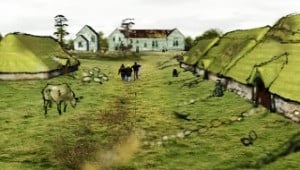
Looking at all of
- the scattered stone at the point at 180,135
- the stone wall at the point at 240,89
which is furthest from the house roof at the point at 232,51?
the scattered stone at the point at 180,135

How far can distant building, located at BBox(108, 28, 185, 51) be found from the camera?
11481 cm

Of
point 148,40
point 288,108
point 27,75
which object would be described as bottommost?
point 288,108

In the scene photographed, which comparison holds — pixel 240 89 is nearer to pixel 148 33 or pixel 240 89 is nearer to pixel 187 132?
pixel 187 132

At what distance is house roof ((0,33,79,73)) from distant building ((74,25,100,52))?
194 feet

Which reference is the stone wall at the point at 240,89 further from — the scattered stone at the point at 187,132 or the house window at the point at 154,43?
the house window at the point at 154,43

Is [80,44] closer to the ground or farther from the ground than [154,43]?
closer to the ground

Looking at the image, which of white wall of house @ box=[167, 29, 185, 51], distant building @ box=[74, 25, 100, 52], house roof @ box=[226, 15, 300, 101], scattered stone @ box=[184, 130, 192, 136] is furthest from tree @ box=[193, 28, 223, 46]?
scattered stone @ box=[184, 130, 192, 136]

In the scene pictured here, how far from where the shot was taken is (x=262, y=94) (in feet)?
80.0

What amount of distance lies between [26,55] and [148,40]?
7628cm

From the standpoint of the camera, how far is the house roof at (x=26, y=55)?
39812mm

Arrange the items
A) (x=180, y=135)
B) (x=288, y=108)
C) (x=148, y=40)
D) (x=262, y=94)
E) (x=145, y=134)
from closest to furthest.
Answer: (x=180, y=135), (x=145, y=134), (x=288, y=108), (x=262, y=94), (x=148, y=40)

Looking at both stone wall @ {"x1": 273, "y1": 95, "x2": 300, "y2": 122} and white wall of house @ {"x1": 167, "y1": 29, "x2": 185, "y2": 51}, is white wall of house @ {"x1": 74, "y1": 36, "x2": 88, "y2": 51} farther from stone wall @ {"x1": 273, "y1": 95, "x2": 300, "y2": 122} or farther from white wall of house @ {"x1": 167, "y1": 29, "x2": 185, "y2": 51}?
stone wall @ {"x1": 273, "y1": 95, "x2": 300, "y2": 122}

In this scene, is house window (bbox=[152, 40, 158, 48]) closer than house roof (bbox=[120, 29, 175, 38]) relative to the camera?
No

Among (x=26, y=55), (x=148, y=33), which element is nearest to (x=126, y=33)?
(x=148, y=33)
